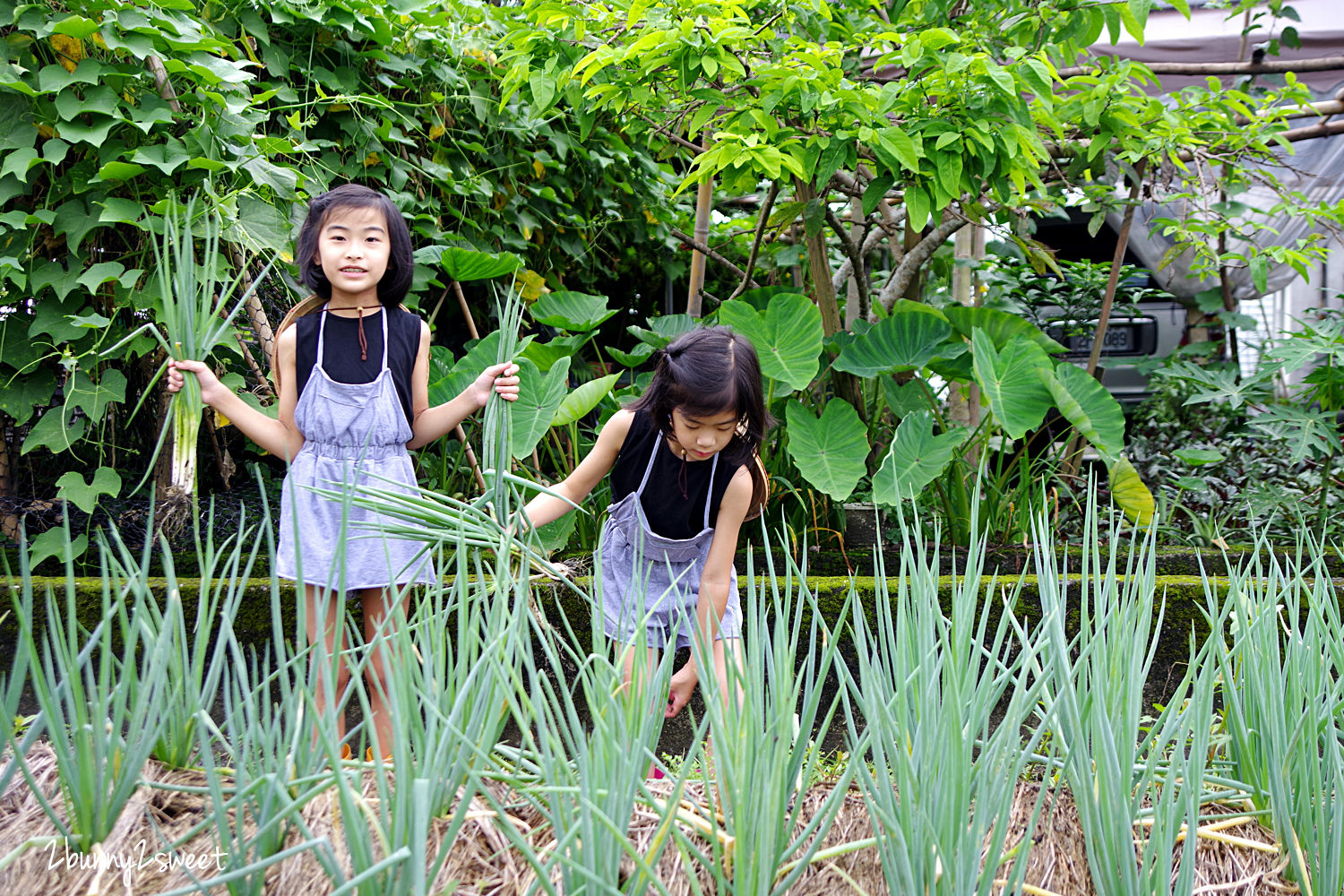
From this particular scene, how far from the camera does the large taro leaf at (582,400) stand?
2.66 meters

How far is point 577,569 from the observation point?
2.57 m

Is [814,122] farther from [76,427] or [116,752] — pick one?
[116,752]

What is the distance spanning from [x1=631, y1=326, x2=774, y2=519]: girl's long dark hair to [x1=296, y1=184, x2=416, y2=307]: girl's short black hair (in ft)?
1.75

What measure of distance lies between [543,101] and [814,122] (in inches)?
27.8

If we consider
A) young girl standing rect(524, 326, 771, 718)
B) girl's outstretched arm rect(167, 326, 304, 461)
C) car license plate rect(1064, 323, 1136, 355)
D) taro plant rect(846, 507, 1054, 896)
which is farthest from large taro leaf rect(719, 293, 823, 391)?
car license plate rect(1064, 323, 1136, 355)

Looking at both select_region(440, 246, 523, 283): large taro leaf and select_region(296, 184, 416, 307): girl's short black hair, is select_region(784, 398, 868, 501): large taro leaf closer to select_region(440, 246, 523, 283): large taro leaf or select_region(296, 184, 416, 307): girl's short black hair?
select_region(440, 246, 523, 283): large taro leaf

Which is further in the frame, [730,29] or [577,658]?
[730,29]

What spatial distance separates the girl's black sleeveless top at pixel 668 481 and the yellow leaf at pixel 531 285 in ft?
5.07

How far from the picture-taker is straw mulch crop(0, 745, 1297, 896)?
762 mm

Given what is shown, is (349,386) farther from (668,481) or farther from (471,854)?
(471,854)

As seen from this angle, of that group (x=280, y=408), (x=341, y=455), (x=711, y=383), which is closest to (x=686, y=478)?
(x=711, y=383)

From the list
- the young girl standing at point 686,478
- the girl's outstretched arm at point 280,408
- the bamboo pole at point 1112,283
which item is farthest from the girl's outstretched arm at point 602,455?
the bamboo pole at point 1112,283

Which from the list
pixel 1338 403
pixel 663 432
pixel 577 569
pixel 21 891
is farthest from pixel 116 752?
pixel 1338 403

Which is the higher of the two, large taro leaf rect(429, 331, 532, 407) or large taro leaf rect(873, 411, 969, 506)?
large taro leaf rect(429, 331, 532, 407)
